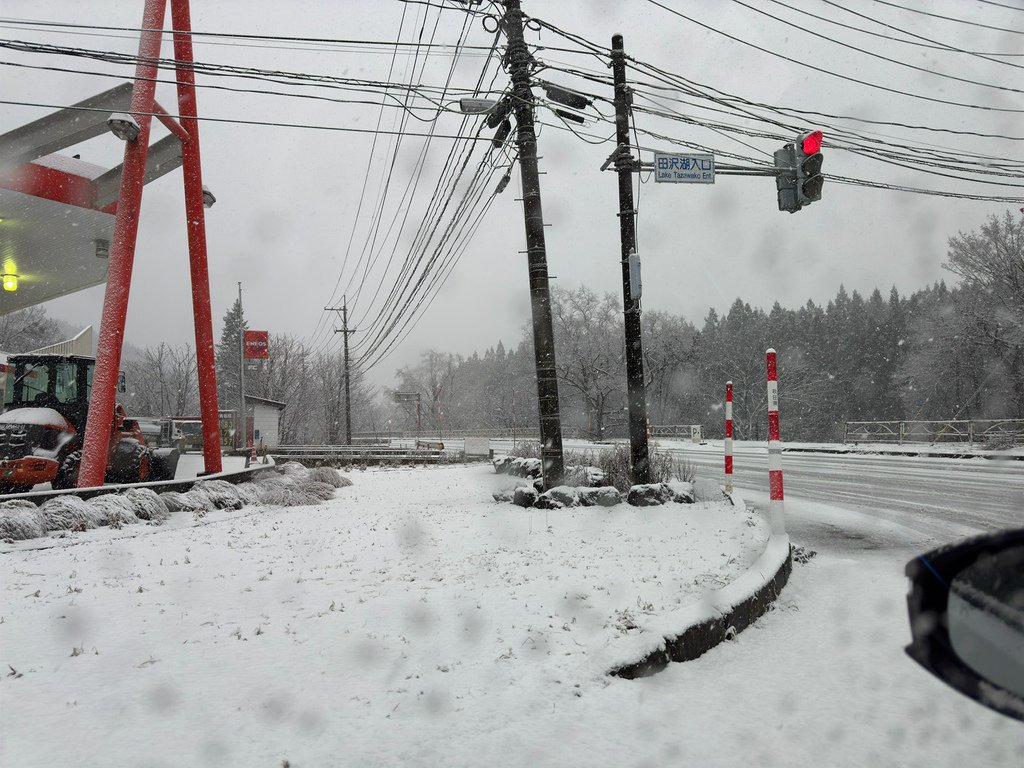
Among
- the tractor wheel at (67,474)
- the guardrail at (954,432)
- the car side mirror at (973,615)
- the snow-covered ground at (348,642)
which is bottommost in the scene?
the guardrail at (954,432)

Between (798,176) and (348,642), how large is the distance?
31.8 ft

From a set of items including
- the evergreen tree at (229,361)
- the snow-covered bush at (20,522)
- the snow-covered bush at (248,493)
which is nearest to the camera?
the snow-covered bush at (20,522)

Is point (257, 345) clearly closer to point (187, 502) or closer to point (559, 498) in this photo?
point (187, 502)

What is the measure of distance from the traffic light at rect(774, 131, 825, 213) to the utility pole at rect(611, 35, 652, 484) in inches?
123

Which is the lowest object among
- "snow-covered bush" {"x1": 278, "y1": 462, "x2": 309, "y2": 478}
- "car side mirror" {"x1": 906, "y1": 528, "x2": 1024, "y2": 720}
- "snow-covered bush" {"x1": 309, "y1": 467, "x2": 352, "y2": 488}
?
"snow-covered bush" {"x1": 309, "y1": 467, "x2": 352, "y2": 488}

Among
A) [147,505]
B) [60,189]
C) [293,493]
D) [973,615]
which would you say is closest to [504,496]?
[293,493]

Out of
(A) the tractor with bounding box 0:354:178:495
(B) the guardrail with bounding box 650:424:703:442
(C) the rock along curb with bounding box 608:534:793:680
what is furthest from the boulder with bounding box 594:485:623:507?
(B) the guardrail with bounding box 650:424:703:442

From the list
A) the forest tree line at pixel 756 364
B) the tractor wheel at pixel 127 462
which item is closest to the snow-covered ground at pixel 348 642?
the tractor wheel at pixel 127 462

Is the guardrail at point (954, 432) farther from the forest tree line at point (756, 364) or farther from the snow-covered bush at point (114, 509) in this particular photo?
the snow-covered bush at point (114, 509)

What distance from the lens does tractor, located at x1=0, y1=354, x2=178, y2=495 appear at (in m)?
9.16

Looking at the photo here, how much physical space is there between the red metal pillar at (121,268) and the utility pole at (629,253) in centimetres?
688

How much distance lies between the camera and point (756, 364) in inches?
2088

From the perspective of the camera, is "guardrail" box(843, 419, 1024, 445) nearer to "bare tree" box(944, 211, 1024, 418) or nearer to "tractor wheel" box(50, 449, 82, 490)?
"bare tree" box(944, 211, 1024, 418)

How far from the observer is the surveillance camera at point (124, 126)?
31.4ft
